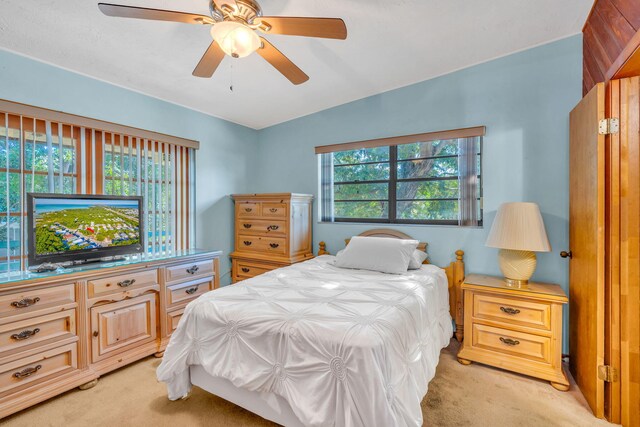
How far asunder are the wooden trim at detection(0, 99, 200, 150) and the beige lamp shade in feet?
10.9

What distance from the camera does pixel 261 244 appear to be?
3.72 meters

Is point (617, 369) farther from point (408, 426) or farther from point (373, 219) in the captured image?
point (373, 219)

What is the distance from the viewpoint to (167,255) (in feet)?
9.41

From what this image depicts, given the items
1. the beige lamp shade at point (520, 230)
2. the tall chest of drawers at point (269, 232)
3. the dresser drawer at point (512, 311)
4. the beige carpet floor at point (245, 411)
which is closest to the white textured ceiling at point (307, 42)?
the tall chest of drawers at point (269, 232)

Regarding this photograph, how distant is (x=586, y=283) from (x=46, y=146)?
4.20 m

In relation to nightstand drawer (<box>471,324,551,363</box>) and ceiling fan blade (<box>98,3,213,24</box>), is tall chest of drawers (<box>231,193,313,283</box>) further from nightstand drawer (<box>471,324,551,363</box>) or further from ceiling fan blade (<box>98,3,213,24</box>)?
ceiling fan blade (<box>98,3,213,24</box>)

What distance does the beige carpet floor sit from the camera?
1811 millimetres

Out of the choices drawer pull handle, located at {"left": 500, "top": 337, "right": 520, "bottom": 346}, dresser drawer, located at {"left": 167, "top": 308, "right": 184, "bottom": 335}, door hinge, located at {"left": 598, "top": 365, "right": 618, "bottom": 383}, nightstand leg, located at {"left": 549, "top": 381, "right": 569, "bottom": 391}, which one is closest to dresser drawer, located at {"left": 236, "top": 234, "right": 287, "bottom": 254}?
dresser drawer, located at {"left": 167, "top": 308, "right": 184, "bottom": 335}

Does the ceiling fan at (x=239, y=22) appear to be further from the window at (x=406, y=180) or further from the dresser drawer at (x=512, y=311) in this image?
the dresser drawer at (x=512, y=311)

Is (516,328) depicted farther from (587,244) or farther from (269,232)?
(269,232)

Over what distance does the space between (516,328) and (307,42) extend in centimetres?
280

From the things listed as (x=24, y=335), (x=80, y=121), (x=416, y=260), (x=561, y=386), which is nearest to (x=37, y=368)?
(x=24, y=335)

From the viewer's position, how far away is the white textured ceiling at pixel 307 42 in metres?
1.98

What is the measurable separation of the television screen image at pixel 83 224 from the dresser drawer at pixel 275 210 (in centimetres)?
136
